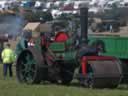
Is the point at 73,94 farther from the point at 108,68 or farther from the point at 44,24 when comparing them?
the point at 44,24

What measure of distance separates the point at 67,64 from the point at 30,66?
3.97 feet

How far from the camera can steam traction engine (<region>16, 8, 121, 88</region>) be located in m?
15.8

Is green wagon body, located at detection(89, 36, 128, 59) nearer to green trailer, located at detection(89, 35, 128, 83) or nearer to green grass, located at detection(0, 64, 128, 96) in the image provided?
green trailer, located at detection(89, 35, 128, 83)

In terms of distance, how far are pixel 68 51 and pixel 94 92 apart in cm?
228

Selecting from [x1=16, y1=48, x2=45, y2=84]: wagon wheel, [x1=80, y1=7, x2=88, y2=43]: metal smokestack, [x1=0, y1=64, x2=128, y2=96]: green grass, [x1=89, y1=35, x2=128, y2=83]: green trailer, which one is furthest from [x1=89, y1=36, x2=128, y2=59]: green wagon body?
[x1=0, y1=64, x2=128, y2=96]: green grass

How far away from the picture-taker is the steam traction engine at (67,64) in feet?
51.9

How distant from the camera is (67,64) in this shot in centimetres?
1698

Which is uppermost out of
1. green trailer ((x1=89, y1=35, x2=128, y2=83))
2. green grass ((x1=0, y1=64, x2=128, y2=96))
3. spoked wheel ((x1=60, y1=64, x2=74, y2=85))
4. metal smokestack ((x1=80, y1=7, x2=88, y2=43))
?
metal smokestack ((x1=80, y1=7, x2=88, y2=43))

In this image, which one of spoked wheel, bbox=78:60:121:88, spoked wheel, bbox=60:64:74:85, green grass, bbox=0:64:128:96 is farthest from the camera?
spoked wheel, bbox=60:64:74:85

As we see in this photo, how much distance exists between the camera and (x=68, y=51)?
16.6m

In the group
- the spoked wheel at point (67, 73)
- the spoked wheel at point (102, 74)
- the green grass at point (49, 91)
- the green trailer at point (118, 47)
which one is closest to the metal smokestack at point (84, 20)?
the spoked wheel at point (102, 74)

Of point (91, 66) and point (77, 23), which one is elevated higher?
point (77, 23)

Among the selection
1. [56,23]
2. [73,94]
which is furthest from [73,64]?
[56,23]

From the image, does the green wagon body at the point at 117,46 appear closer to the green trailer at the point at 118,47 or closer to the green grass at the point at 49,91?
the green trailer at the point at 118,47
